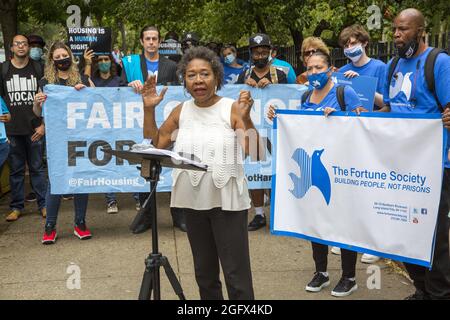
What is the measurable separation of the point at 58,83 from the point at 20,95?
3.70 ft

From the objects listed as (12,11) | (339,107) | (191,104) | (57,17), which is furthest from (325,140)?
(57,17)

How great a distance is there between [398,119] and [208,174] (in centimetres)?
137

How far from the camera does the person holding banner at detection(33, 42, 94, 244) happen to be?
6.30 metres

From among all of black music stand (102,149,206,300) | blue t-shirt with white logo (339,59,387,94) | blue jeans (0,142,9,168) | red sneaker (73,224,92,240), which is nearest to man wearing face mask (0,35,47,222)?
blue jeans (0,142,9,168)

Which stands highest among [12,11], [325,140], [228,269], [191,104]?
[12,11]

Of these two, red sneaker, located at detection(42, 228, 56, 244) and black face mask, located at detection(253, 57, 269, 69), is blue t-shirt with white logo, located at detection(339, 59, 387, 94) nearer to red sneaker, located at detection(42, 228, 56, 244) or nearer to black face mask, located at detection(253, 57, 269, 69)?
black face mask, located at detection(253, 57, 269, 69)

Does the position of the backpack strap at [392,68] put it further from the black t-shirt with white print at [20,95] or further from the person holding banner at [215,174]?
the black t-shirt with white print at [20,95]

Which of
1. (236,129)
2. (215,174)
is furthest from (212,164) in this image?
(236,129)

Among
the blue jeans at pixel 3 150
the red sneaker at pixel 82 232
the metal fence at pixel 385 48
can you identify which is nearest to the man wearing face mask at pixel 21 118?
the blue jeans at pixel 3 150

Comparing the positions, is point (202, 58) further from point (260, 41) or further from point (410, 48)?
point (260, 41)

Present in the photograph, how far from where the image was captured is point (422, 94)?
419 cm

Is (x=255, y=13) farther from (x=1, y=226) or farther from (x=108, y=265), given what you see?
(x=108, y=265)

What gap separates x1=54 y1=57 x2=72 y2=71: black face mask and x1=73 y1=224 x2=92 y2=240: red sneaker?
64.3 inches

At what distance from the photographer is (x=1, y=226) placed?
7.13 meters
